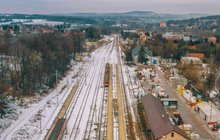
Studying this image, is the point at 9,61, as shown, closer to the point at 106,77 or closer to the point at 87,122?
the point at 106,77

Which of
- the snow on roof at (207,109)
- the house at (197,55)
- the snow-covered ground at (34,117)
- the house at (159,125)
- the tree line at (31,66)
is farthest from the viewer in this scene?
the house at (197,55)

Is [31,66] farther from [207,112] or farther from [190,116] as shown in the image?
[207,112]

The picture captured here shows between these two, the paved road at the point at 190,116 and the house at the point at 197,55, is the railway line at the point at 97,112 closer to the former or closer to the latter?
the paved road at the point at 190,116

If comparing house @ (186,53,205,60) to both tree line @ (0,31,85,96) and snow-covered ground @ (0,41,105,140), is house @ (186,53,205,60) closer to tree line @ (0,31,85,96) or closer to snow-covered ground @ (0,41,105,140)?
tree line @ (0,31,85,96)

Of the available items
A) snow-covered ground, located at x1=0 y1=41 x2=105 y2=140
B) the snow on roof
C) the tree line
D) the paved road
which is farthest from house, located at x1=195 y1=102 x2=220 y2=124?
the tree line

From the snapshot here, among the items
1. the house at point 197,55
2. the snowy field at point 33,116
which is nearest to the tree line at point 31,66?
the snowy field at point 33,116

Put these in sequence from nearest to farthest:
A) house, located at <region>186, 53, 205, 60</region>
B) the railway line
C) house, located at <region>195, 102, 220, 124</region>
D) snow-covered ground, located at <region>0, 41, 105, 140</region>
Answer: snow-covered ground, located at <region>0, 41, 105, 140</region>, the railway line, house, located at <region>195, 102, 220, 124</region>, house, located at <region>186, 53, 205, 60</region>

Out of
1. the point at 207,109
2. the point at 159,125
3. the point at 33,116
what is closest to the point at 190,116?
the point at 207,109
